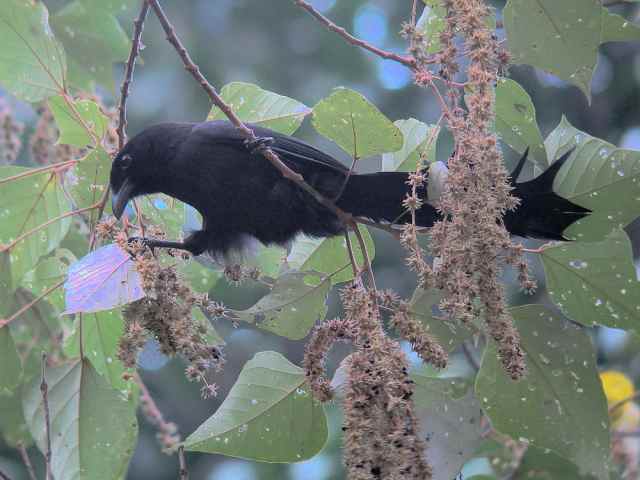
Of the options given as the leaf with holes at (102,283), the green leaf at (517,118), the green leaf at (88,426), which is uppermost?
the green leaf at (517,118)

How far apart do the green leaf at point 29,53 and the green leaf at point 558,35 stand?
1.12 metres

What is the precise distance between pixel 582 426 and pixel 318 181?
3.89ft

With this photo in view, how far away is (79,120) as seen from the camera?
2.18 m

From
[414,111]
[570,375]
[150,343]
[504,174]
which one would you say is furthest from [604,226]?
[414,111]

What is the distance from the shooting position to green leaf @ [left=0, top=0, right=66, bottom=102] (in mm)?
2105

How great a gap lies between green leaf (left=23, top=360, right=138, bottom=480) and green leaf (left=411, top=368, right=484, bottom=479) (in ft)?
2.07

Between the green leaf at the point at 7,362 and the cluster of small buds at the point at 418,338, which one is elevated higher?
the cluster of small buds at the point at 418,338

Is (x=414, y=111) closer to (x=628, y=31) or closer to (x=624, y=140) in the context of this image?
(x=624, y=140)

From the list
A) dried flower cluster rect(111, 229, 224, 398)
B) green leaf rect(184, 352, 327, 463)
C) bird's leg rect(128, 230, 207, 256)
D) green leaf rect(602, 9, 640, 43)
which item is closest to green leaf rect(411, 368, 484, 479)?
green leaf rect(184, 352, 327, 463)

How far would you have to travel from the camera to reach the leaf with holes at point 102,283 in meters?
1.57

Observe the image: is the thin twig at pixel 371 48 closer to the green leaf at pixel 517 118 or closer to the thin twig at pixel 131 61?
the green leaf at pixel 517 118

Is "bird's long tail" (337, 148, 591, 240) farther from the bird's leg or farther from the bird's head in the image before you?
the bird's head

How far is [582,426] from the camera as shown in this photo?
1809 mm

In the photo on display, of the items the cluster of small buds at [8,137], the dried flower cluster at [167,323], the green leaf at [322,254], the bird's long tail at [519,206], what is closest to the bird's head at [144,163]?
the cluster of small buds at [8,137]
